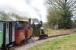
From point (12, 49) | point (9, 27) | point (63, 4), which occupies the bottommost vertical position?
point (12, 49)

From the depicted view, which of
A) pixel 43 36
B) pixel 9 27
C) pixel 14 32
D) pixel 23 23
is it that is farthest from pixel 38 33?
pixel 9 27

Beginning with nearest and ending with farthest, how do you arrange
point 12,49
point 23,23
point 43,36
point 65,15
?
1. point 12,49
2. point 23,23
3. point 43,36
4. point 65,15

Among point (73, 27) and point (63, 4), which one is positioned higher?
point (63, 4)

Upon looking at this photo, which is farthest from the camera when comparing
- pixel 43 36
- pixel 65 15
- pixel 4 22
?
pixel 65 15

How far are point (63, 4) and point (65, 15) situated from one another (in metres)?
2.01

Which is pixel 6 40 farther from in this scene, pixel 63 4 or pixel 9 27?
pixel 63 4

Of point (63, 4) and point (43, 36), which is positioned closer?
point (43, 36)

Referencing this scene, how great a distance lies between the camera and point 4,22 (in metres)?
17.5

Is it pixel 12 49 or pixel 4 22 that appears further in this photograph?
pixel 12 49

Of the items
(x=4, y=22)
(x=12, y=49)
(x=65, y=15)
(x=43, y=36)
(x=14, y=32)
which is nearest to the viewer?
(x=4, y=22)

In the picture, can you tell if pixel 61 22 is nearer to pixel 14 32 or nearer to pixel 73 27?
pixel 73 27

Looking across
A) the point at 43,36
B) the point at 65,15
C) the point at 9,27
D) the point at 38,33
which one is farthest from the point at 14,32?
the point at 65,15

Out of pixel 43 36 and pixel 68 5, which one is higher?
pixel 68 5

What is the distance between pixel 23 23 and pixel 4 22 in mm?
6628
